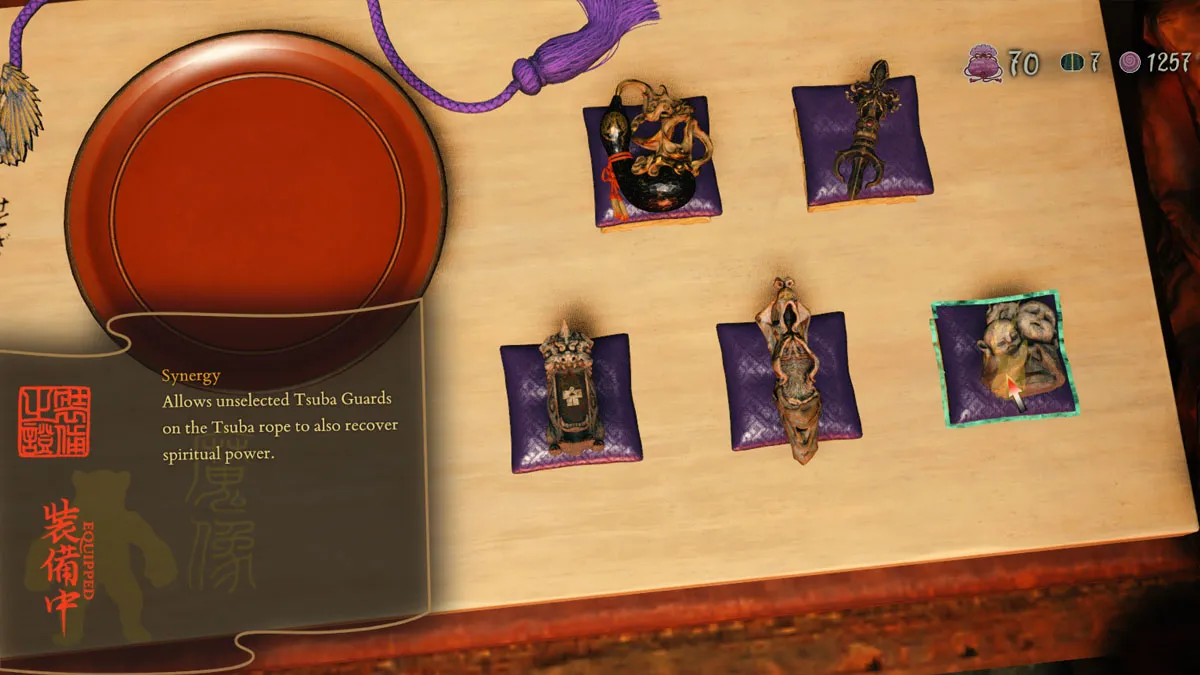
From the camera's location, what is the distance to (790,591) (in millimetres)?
1923

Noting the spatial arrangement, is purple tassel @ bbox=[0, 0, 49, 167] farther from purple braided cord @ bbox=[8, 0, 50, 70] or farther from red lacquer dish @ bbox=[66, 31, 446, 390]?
red lacquer dish @ bbox=[66, 31, 446, 390]

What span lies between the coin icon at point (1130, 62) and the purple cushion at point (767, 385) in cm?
92

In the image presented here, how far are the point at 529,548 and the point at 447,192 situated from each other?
0.78 metres

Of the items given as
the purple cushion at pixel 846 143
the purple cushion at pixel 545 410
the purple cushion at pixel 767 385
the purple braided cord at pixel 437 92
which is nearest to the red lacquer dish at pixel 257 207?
the purple braided cord at pixel 437 92

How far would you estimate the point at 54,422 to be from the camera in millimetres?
1783

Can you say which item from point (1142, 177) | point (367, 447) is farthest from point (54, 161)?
point (1142, 177)

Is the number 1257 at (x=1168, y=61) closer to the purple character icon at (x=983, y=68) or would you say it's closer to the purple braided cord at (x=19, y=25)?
the purple character icon at (x=983, y=68)

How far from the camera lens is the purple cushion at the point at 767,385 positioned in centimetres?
187

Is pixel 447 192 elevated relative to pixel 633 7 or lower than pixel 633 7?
lower

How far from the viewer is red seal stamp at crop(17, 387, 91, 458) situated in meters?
1.76

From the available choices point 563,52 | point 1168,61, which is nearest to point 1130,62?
point 1168,61

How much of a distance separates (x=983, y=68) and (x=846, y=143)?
365mm

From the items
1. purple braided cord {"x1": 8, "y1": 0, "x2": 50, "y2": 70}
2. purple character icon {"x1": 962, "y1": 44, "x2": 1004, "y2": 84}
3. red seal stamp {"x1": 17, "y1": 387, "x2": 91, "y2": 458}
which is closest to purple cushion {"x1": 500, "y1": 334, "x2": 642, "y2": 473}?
red seal stamp {"x1": 17, "y1": 387, "x2": 91, "y2": 458}

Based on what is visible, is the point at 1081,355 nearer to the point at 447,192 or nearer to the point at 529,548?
the point at 529,548
